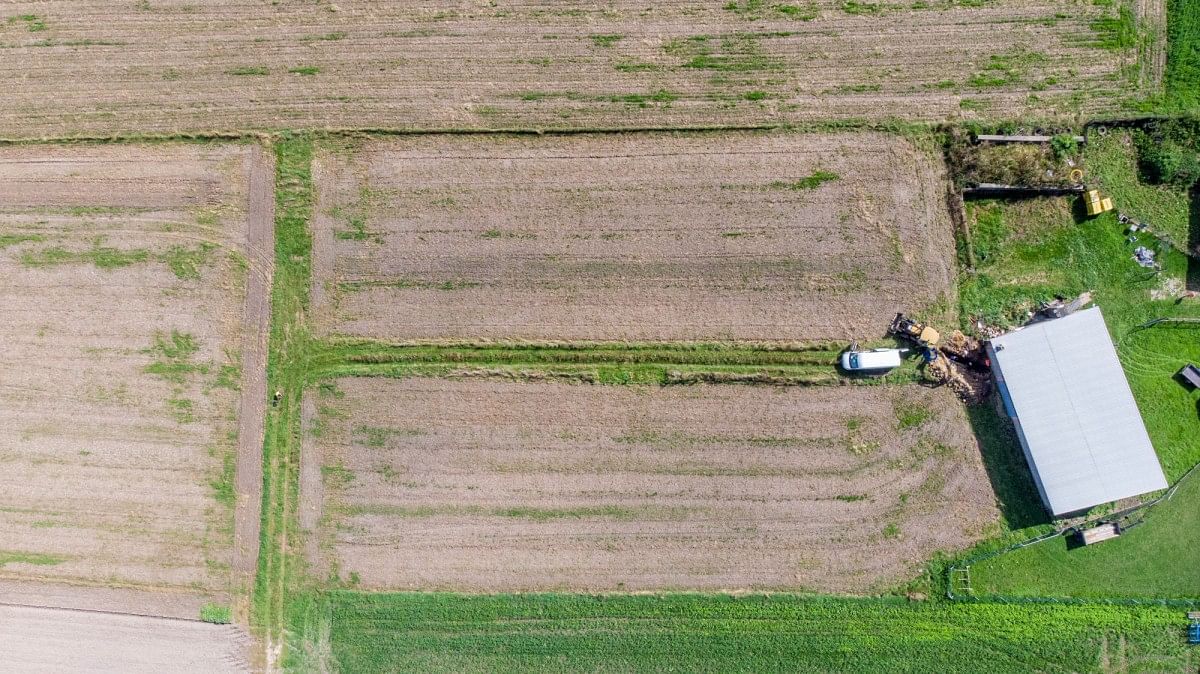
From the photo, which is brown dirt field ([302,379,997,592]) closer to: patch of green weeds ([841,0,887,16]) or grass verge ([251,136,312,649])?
grass verge ([251,136,312,649])

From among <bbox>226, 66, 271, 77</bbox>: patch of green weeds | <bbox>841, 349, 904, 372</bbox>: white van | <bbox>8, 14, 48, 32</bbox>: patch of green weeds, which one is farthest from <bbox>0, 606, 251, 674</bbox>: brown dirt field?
<bbox>841, 349, 904, 372</bbox>: white van

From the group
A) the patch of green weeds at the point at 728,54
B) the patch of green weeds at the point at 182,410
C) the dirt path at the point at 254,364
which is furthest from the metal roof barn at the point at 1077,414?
the patch of green weeds at the point at 182,410

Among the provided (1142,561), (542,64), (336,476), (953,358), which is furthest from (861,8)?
(336,476)

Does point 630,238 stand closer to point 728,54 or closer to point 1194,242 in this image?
point 728,54

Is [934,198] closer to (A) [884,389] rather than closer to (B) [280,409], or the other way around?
(A) [884,389]

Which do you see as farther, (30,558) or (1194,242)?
(30,558)

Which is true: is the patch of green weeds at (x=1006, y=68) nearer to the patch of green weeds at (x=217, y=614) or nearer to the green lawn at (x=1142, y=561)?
the green lawn at (x=1142, y=561)
